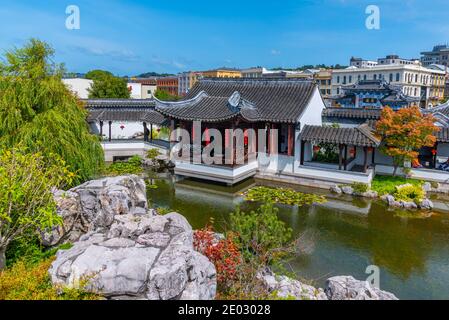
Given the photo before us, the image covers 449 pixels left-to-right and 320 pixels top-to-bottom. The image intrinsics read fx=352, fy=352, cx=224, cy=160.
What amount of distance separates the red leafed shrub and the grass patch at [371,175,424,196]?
9.42m

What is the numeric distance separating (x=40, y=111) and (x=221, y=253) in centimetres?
757

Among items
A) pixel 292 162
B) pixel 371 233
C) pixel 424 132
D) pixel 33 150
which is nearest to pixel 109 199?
pixel 33 150

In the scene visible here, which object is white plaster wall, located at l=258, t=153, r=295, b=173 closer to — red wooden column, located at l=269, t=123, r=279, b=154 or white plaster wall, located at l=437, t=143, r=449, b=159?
red wooden column, located at l=269, t=123, r=279, b=154

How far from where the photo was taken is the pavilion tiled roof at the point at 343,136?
14990mm

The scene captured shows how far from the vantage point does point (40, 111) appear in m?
10.7

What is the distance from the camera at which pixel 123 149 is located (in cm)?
2147

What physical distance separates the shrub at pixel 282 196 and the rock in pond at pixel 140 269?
747 centimetres

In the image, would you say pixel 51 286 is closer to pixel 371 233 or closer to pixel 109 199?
pixel 109 199

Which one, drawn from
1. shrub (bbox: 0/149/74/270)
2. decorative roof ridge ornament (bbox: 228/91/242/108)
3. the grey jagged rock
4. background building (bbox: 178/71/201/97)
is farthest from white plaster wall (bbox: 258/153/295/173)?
background building (bbox: 178/71/201/97)

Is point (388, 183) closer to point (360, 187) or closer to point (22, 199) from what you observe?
point (360, 187)

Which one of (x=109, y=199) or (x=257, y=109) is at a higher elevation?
(x=257, y=109)

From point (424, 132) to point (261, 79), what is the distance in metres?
9.00

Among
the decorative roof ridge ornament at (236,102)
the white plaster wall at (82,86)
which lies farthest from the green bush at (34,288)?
the white plaster wall at (82,86)

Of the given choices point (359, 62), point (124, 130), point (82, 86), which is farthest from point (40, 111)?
point (359, 62)
